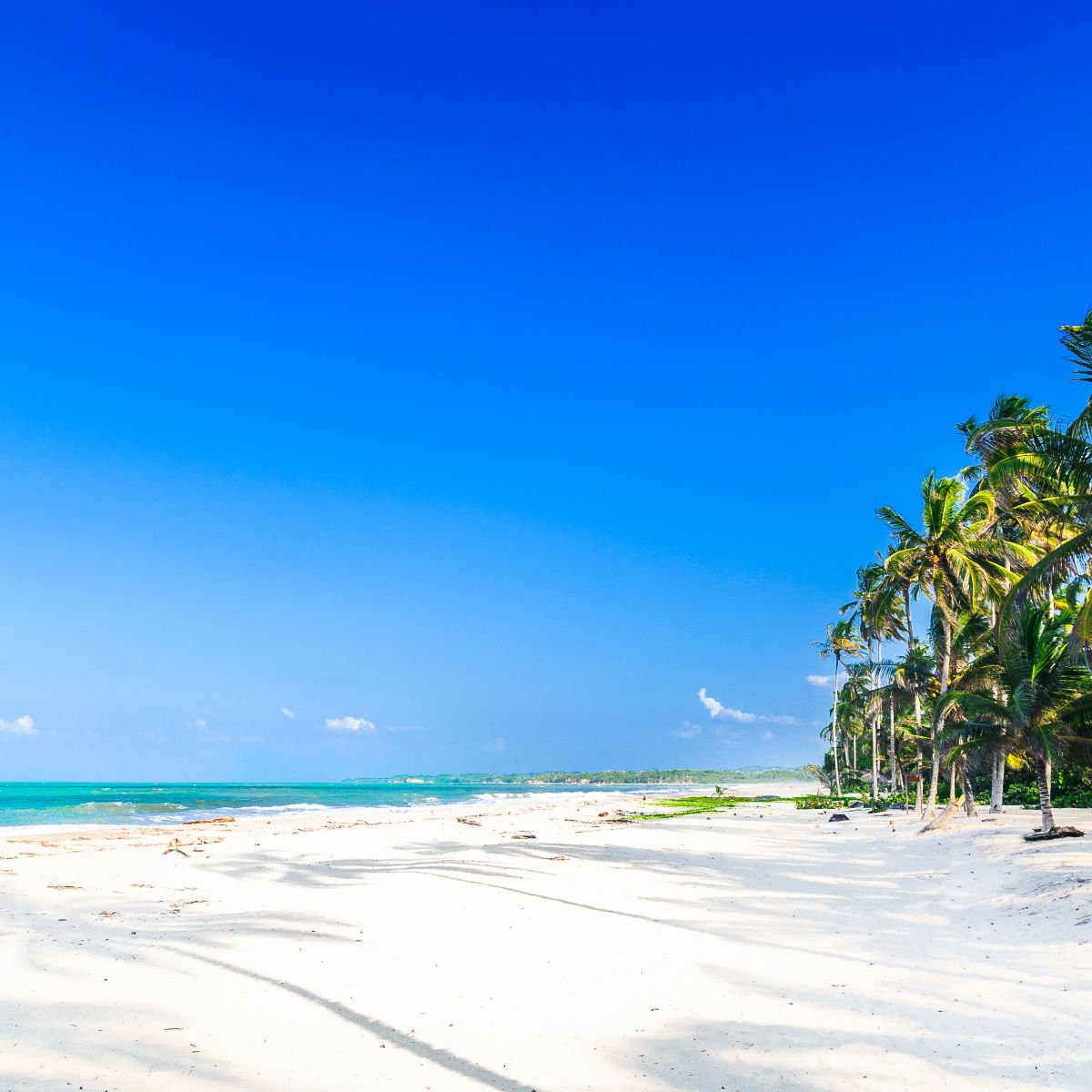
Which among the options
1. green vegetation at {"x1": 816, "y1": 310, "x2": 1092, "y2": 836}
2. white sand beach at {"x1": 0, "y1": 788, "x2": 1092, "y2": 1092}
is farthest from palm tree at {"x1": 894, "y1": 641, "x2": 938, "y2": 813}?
white sand beach at {"x1": 0, "y1": 788, "x2": 1092, "y2": 1092}

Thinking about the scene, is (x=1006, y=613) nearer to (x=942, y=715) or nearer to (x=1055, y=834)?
(x=1055, y=834)

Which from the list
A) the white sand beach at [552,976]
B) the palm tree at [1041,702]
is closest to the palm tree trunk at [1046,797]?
the palm tree at [1041,702]

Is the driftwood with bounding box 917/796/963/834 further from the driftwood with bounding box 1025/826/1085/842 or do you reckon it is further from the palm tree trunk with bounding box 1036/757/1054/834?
the driftwood with bounding box 1025/826/1085/842

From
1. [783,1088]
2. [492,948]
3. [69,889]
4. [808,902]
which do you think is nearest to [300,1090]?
[783,1088]

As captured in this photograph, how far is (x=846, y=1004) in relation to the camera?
768cm

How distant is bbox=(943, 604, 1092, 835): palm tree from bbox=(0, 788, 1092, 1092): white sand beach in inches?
117

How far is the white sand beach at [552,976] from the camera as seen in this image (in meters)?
6.16

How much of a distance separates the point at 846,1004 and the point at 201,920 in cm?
915

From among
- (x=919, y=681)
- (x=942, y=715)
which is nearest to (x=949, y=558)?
(x=942, y=715)

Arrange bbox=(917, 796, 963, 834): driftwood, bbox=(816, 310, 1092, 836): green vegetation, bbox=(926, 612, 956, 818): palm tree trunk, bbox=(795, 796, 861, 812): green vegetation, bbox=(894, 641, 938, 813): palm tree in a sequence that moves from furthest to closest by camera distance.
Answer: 1. bbox=(795, 796, 861, 812): green vegetation
2. bbox=(894, 641, 938, 813): palm tree
3. bbox=(926, 612, 956, 818): palm tree trunk
4. bbox=(917, 796, 963, 834): driftwood
5. bbox=(816, 310, 1092, 836): green vegetation

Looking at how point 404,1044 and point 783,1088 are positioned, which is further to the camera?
point 404,1044

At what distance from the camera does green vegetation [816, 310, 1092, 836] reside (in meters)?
15.4

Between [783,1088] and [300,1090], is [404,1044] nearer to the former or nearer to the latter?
[300,1090]

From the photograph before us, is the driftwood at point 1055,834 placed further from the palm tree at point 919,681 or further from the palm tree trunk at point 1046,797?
the palm tree at point 919,681
